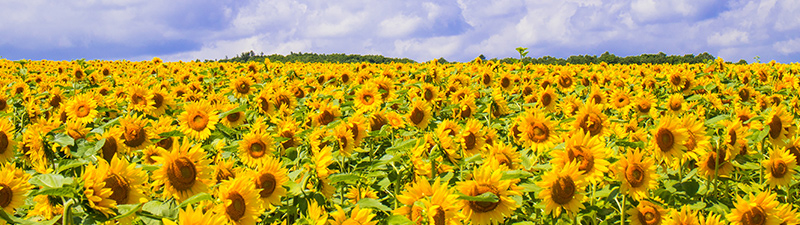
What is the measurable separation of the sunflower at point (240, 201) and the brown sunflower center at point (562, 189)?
1.48m

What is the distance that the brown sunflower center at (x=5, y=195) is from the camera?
2.36 metres

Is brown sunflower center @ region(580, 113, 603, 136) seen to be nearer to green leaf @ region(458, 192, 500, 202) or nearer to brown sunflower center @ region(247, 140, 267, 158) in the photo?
green leaf @ region(458, 192, 500, 202)

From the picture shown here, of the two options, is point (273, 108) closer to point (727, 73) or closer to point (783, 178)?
point (783, 178)

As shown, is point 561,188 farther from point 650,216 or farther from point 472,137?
point 472,137

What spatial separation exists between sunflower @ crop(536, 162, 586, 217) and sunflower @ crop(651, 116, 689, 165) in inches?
49.3

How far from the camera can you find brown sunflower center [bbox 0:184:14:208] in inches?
92.8

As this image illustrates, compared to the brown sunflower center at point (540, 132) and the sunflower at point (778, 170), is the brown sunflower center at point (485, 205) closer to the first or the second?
the brown sunflower center at point (540, 132)

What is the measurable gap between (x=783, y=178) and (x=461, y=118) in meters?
2.85

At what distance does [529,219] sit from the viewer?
3.15m

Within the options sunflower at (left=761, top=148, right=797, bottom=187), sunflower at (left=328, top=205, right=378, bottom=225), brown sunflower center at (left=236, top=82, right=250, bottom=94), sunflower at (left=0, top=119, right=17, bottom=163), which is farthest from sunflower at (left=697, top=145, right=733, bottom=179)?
brown sunflower center at (left=236, top=82, right=250, bottom=94)

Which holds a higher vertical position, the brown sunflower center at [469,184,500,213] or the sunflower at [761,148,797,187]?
the brown sunflower center at [469,184,500,213]

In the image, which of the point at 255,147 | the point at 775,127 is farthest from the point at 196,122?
the point at 775,127

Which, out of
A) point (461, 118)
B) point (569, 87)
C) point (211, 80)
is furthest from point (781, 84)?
point (211, 80)

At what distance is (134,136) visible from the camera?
147 inches
